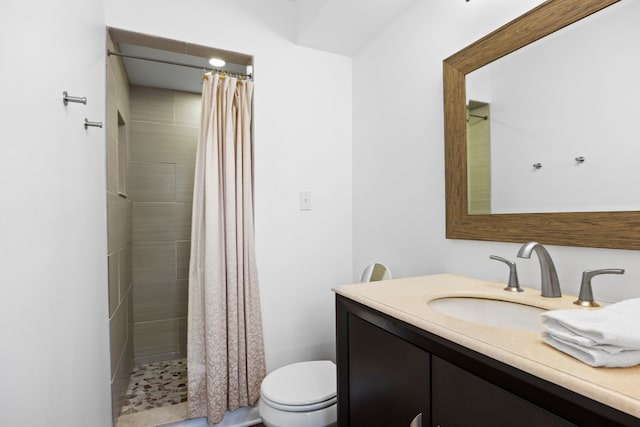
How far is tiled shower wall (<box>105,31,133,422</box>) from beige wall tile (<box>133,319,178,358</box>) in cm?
22

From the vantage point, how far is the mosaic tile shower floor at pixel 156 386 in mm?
2004

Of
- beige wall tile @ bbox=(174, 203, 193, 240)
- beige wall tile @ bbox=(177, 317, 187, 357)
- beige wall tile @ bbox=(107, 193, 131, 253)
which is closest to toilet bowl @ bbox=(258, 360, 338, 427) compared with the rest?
beige wall tile @ bbox=(107, 193, 131, 253)

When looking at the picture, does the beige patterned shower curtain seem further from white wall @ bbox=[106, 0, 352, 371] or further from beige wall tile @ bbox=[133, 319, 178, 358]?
beige wall tile @ bbox=[133, 319, 178, 358]

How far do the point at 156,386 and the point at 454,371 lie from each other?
7.59 feet

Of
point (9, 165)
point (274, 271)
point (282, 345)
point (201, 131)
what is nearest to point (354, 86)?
point (201, 131)

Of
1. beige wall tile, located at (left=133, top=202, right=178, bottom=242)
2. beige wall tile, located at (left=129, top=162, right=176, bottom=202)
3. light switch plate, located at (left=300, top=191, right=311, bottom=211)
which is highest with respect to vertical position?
beige wall tile, located at (left=129, top=162, right=176, bottom=202)

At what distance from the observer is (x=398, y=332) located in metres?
0.85

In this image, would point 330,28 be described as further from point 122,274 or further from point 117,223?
point 122,274

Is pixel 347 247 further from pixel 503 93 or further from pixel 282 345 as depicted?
pixel 503 93

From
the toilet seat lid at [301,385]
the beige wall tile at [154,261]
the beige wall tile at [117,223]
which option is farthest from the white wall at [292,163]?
the beige wall tile at [154,261]

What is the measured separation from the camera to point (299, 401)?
1329mm

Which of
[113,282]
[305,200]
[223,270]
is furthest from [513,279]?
[113,282]

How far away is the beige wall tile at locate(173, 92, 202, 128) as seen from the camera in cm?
277

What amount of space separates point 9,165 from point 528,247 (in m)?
1.30
